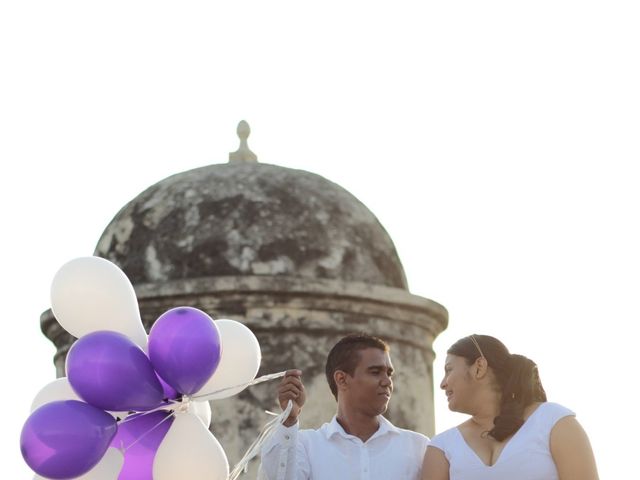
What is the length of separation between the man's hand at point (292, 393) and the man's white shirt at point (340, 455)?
0.04 metres

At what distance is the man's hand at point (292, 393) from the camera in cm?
523

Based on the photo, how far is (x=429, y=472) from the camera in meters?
5.25

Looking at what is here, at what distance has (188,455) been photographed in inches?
204

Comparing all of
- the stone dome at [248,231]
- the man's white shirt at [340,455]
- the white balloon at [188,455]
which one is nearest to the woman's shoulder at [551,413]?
the man's white shirt at [340,455]

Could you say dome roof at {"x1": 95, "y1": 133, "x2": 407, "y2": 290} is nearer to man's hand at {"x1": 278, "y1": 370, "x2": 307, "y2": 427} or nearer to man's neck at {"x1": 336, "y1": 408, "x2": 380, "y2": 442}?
man's neck at {"x1": 336, "y1": 408, "x2": 380, "y2": 442}

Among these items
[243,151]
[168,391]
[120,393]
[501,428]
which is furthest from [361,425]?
[243,151]

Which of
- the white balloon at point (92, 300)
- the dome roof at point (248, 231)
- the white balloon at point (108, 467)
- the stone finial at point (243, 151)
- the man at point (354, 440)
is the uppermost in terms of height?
the stone finial at point (243, 151)

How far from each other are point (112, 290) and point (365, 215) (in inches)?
139

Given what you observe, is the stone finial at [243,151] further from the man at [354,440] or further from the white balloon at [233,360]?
the man at [354,440]

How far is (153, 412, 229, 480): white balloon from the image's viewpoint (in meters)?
5.17

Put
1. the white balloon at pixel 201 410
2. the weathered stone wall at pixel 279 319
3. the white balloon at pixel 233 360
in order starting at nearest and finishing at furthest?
the white balloon at pixel 201 410
the white balloon at pixel 233 360
the weathered stone wall at pixel 279 319

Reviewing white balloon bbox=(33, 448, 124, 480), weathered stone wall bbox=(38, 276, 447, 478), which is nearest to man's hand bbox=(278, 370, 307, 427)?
white balloon bbox=(33, 448, 124, 480)

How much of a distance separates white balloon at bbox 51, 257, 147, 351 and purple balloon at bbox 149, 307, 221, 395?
192 millimetres

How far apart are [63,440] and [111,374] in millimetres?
267
